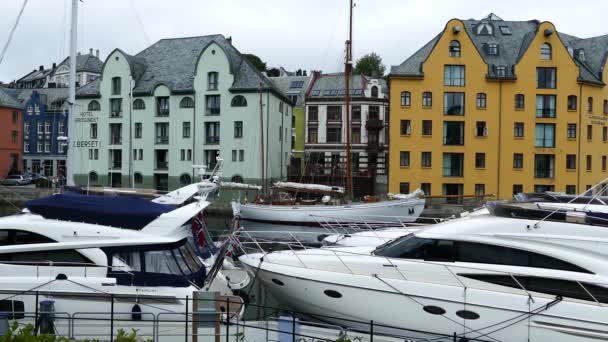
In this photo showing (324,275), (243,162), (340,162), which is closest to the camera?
(324,275)

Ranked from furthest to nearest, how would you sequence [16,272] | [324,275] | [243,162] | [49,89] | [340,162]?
[49,89] < [340,162] < [243,162] < [324,275] < [16,272]

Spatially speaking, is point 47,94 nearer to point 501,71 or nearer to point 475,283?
point 501,71

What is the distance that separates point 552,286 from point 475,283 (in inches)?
64.0

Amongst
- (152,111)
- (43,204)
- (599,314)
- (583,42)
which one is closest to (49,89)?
(152,111)

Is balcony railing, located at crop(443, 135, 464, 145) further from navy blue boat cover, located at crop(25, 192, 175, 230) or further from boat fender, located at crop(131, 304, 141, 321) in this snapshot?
boat fender, located at crop(131, 304, 141, 321)

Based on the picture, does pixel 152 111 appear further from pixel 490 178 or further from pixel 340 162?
pixel 490 178

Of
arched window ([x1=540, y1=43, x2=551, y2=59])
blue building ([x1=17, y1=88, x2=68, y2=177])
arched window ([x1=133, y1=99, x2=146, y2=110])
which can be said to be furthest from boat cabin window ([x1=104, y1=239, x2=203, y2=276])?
blue building ([x1=17, y1=88, x2=68, y2=177])

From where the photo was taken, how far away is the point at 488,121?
170ft

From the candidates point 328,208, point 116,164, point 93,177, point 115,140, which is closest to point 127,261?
point 328,208

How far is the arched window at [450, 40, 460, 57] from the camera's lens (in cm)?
5128

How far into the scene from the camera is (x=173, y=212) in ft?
50.3

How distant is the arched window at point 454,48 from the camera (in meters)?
51.3

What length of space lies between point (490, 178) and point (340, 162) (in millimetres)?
18582

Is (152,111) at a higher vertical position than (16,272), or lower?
higher
